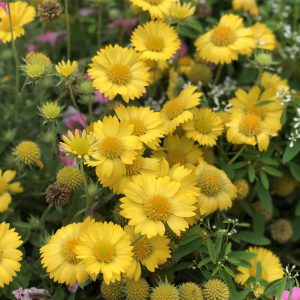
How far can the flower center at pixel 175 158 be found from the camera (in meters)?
1.59

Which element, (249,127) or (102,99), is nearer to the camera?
(249,127)

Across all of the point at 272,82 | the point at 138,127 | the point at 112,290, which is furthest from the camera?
the point at 272,82

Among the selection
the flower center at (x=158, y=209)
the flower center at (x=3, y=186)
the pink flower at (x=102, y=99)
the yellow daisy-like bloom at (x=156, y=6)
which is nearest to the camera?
the flower center at (x=158, y=209)

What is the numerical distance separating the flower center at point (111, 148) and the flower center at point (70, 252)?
8.9 inches

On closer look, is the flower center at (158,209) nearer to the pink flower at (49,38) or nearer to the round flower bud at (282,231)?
the round flower bud at (282,231)

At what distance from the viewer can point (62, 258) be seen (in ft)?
4.36

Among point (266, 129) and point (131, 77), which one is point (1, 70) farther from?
point (266, 129)

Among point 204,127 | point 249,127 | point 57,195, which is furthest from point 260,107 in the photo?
point 57,195

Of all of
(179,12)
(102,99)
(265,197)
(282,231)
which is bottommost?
(282,231)

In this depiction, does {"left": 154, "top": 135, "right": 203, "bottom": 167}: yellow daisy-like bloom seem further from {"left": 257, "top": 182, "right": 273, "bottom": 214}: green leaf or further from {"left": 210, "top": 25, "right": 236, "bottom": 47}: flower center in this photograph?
{"left": 210, "top": 25, "right": 236, "bottom": 47}: flower center

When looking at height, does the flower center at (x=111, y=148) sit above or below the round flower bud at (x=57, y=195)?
above

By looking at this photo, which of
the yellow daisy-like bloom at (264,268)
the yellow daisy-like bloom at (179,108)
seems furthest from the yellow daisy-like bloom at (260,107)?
the yellow daisy-like bloom at (264,268)

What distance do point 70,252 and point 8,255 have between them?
0.15 metres

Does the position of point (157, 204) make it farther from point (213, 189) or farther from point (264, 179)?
point (264, 179)
